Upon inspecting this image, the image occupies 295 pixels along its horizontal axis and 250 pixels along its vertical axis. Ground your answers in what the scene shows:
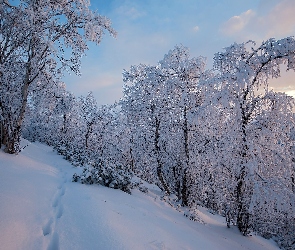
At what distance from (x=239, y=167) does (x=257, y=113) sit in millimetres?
1903

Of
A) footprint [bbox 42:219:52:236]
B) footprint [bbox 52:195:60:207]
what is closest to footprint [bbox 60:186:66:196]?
footprint [bbox 52:195:60:207]

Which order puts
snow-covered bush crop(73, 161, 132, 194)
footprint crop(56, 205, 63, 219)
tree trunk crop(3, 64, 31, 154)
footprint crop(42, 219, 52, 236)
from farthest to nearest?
tree trunk crop(3, 64, 31, 154) < snow-covered bush crop(73, 161, 132, 194) < footprint crop(56, 205, 63, 219) < footprint crop(42, 219, 52, 236)

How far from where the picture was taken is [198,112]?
7270 mm

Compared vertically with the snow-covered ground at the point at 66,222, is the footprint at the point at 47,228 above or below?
below

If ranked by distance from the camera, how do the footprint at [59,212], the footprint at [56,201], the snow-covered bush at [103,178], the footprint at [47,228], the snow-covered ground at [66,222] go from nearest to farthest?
the snow-covered ground at [66,222] → the footprint at [47,228] → the footprint at [59,212] → the footprint at [56,201] → the snow-covered bush at [103,178]

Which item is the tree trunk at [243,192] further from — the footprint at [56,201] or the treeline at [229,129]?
the footprint at [56,201]

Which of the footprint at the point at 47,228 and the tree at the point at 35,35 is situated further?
the tree at the point at 35,35

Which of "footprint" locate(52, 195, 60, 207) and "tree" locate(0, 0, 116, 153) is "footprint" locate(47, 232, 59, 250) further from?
"tree" locate(0, 0, 116, 153)

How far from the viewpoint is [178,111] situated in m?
11.2

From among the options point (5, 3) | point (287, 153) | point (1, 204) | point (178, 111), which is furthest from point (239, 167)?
point (5, 3)

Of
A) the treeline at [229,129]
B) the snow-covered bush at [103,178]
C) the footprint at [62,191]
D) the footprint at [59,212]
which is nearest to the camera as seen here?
the footprint at [59,212]

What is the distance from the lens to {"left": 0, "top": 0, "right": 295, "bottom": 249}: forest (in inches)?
261

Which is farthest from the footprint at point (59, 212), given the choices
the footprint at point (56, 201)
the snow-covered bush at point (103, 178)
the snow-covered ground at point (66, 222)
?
the snow-covered bush at point (103, 178)

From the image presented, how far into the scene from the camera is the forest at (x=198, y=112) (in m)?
6.64
